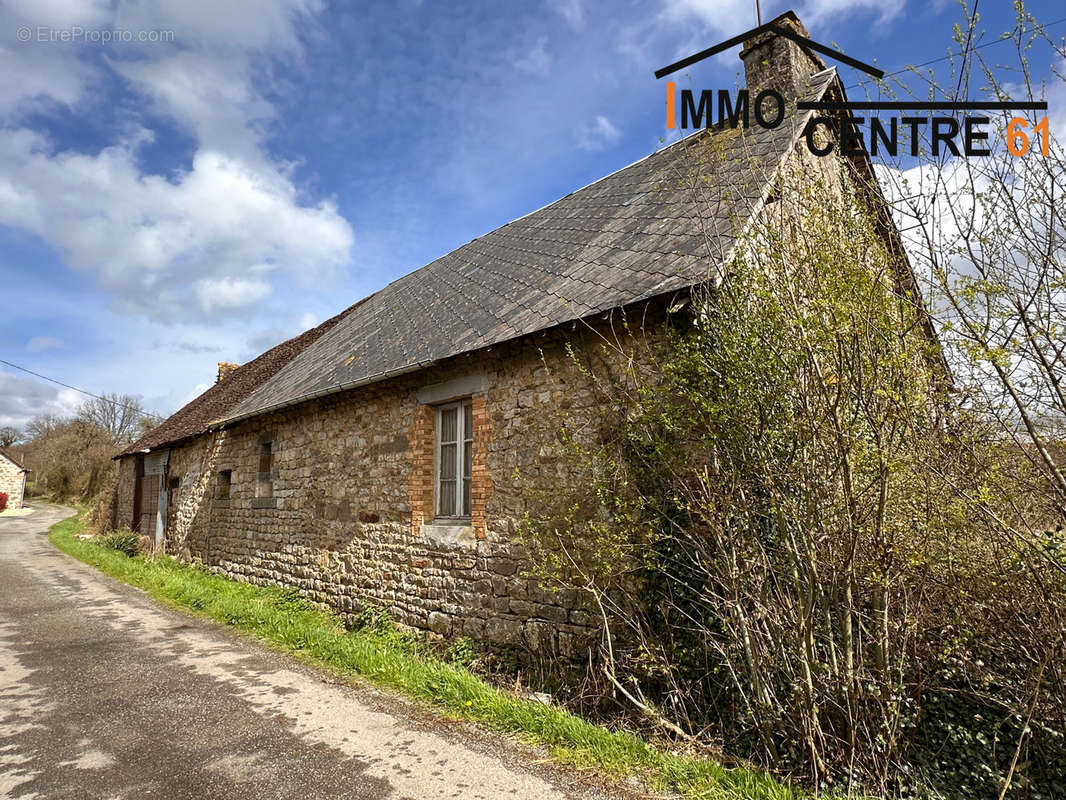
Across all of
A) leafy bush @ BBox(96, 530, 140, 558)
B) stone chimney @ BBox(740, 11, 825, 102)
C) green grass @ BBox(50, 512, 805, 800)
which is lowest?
green grass @ BBox(50, 512, 805, 800)

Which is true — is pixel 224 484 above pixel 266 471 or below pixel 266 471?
below

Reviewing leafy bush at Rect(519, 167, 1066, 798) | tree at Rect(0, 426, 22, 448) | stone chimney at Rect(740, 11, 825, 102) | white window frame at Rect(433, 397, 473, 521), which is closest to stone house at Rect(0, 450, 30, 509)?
tree at Rect(0, 426, 22, 448)

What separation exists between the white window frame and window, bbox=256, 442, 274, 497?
395cm

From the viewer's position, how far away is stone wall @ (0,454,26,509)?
38.7 metres

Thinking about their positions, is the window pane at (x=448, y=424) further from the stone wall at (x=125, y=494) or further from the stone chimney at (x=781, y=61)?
the stone wall at (x=125, y=494)

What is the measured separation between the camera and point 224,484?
11.2 meters

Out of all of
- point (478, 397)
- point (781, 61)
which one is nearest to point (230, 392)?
point (478, 397)

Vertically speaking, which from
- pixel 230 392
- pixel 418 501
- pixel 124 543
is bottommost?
pixel 124 543

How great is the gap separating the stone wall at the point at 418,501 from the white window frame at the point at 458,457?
62 mm

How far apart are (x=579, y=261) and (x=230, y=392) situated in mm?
11946

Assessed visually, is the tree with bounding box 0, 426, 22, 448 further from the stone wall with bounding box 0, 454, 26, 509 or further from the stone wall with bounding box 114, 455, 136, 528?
the stone wall with bounding box 114, 455, 136, 528

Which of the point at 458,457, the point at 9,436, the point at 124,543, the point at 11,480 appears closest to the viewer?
the point at 458,457

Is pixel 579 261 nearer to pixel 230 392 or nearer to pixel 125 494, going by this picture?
pixel 230 392

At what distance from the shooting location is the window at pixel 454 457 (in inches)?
257
